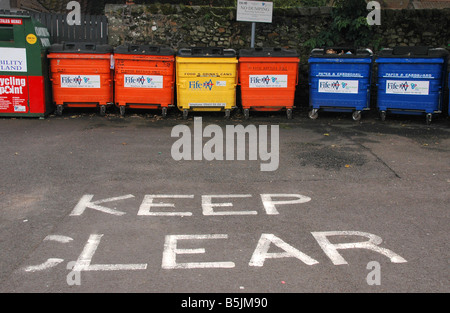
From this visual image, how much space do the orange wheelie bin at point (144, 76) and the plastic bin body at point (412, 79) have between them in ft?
15.5

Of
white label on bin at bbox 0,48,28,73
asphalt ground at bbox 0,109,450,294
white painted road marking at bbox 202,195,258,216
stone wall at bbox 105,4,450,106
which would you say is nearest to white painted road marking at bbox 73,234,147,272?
asphalt ground at bbox 0,109,450,294

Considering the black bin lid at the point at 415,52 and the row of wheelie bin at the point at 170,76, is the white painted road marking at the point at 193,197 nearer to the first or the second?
the row of wheelie bin at the point at 170,76

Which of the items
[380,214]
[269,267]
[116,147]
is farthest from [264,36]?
[269,267]

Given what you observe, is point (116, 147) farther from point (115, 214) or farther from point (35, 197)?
point (115, 214)

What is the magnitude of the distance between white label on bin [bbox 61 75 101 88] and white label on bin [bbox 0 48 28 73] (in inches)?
34.0

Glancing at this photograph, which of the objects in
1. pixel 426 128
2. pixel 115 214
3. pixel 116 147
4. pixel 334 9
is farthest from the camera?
pixel 334 9

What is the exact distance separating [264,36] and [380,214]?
857 cm

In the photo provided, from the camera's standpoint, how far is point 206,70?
10.2 m

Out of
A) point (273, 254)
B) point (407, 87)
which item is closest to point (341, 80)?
point (407, 87)

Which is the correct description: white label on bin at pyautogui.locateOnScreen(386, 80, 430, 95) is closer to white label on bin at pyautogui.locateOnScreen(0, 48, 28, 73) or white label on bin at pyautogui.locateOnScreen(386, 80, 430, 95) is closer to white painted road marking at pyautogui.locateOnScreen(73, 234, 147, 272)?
white label on bin at pyautogui.locateOnScreen(0, 48, 28, 73)

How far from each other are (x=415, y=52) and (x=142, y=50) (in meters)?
5.96

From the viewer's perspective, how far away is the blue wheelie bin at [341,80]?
1030cm

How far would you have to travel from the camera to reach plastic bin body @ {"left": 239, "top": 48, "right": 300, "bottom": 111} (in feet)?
33.8

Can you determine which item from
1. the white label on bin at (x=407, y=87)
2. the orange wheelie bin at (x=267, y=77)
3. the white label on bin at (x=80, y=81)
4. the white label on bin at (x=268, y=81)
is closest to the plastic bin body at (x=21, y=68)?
the white label on bin at (x=80, y=81)
